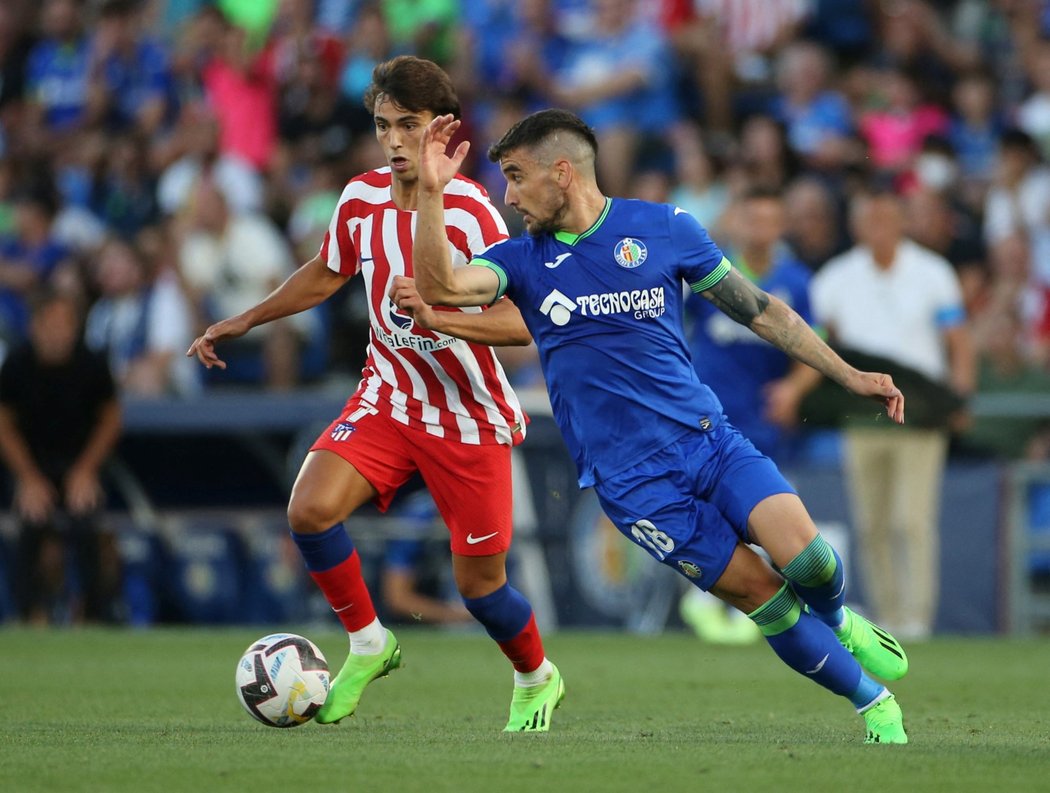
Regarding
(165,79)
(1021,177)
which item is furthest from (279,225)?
(1021,177)

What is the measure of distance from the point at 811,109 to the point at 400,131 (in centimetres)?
941

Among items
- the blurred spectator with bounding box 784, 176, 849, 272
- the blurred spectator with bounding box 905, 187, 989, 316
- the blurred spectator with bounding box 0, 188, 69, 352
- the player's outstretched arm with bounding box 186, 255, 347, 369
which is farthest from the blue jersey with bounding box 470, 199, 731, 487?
the blurred spectator with bounding box 0, 188, 69, 352

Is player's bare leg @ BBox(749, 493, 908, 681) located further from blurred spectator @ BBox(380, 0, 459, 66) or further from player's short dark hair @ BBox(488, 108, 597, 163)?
blurred spectator @ BBox(380, 0, 459, 66)

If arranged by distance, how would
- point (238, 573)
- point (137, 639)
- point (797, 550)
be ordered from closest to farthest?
point (797, 550) < point (137, 639) < point (238, 573)

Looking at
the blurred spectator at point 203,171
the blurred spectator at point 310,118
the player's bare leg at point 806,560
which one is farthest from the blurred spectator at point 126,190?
the player's bare leg at point 806,560

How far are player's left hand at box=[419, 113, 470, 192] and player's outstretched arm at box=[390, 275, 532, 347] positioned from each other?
1.15ft

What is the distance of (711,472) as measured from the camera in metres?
6.39

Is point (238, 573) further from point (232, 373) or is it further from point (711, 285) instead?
point (711, 285)

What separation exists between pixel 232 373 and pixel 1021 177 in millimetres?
6891

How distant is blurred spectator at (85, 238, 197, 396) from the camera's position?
603 inches

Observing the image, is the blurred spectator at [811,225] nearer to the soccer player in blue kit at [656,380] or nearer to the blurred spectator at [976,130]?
the blurred spectator at [976,130]

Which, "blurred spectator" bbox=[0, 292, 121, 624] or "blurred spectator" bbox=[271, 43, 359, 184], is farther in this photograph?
"blurred spectator" bbox=[271, 43, 359, 184]

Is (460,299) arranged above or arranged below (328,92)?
above

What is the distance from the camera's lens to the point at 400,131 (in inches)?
277
